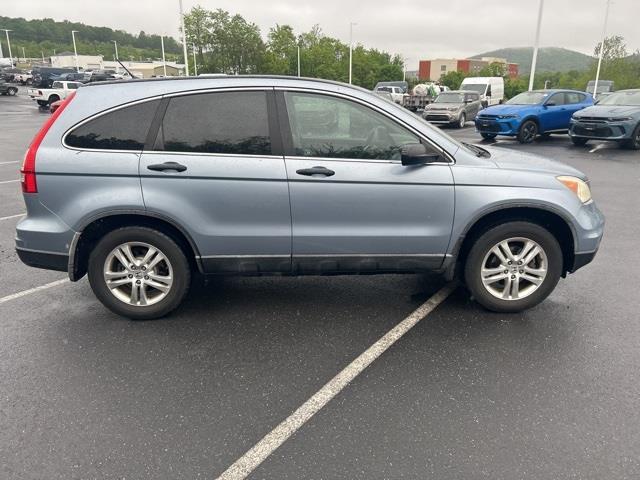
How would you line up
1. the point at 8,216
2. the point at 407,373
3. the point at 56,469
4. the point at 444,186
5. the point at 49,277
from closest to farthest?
the point at 56,469, the point at 407,373, the point at 444,186, the point at 49,277, the point at 8,216

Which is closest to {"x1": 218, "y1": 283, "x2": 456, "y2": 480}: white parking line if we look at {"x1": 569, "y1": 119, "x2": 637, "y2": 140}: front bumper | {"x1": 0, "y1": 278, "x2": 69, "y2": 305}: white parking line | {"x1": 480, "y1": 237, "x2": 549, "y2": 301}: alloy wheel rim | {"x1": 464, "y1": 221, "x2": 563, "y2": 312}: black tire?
{"x1": 464, "y1": 221, "x2": 563, "y2": 312}: black tire

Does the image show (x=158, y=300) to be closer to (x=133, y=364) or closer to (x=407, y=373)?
(x=133, y=364)

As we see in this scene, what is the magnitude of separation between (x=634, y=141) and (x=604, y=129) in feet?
3.21

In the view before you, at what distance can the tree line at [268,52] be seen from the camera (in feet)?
210

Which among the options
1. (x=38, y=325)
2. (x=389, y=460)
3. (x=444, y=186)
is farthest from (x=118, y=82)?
(x=389, y=460)

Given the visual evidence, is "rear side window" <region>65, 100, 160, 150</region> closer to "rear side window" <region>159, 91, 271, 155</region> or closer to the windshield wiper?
"rear side window" <region>159, 91, 271, 155</region>

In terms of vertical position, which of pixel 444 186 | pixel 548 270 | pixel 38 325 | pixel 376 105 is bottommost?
pixel 38 325

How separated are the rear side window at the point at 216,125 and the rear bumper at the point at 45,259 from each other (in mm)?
1094

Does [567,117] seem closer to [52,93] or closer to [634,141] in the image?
[634,141]

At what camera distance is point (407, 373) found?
320 centimetres

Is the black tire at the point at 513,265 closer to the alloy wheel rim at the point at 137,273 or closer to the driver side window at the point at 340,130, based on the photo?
the driver side window at the point at 340,130

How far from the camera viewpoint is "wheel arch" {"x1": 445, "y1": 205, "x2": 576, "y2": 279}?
3.81 m

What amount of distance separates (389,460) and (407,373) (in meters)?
0.81

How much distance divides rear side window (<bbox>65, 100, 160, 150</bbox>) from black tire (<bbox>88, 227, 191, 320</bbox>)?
0.62 meters
